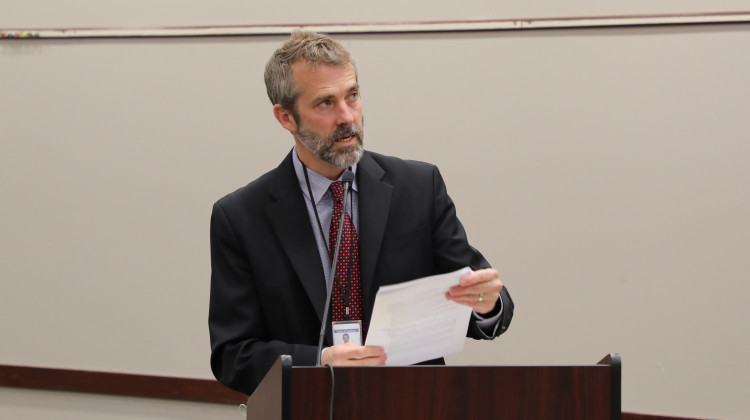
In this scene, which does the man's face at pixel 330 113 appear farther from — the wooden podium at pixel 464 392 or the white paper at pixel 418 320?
the wooden podium at pixel 464 392

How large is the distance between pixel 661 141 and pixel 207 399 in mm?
2186

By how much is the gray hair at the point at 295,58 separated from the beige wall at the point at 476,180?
1.18 metres

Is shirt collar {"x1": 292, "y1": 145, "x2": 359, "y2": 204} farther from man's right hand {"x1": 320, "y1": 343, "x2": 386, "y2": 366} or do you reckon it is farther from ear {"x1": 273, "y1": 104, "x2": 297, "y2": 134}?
man's right hand {"x1": 320, "y1": 343, "x2": 386, "y2": 366}

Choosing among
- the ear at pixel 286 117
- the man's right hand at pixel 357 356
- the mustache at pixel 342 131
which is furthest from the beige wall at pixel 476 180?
the man's right hand at pixel 357 356

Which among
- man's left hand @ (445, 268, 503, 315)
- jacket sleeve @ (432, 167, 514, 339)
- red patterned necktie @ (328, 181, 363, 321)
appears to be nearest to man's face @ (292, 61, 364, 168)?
red patterned necktie @ (328, 181, 363, 321)

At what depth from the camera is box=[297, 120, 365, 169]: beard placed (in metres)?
2.12

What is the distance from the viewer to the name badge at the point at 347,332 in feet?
6.22

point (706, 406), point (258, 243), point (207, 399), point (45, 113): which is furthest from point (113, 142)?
point (706, 406)

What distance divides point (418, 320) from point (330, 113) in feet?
2.42

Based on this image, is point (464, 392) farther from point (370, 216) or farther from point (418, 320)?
point (370, 216)

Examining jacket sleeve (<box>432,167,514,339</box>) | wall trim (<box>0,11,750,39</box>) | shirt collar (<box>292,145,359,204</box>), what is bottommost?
jacket sleeve (<box>432,167,514,339</box>)

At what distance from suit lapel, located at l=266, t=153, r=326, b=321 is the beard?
0.45 feet

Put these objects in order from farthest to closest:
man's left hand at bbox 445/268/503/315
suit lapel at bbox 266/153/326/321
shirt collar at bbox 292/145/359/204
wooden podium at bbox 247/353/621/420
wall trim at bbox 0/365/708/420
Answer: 1. wall trim at bbox 0/365/708/420
2. shirt collar at bbox 292/145/359/204
3. suit lapel at bbox 266/153/326/321
4. man's left hand at bbox 445/268/503/315
5. wooden podium at bbox 247/353/621/420

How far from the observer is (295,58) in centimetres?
215
